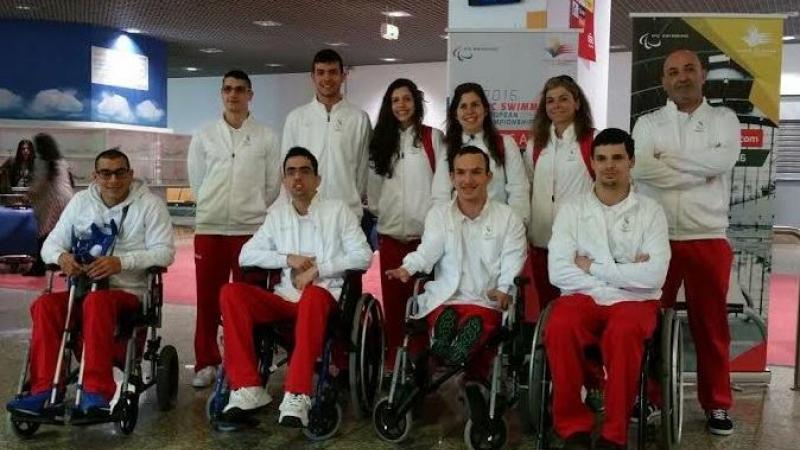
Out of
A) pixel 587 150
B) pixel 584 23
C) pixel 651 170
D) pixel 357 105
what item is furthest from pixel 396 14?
pixel 651 170

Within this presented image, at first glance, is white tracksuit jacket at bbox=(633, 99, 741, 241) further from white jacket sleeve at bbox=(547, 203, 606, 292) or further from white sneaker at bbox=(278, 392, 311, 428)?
white sneaker at bbox=(278, 392, 311, 428)

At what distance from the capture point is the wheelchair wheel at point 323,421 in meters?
3.22

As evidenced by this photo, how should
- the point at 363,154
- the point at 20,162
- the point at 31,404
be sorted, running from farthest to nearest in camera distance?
the point at 20,162 → the point at 363,154 → the point at 31,404

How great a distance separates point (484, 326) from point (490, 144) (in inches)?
36.9

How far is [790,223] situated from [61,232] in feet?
38.9

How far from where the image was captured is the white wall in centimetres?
1527

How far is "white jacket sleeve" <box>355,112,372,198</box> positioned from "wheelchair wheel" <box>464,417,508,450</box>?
1.46 meters

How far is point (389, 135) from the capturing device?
396cm

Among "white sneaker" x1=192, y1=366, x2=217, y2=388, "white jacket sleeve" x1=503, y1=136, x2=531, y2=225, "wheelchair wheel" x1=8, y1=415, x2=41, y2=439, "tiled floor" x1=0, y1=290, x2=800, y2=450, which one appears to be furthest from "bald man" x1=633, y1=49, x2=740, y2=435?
"wheelchair wheel" x1=8, y1=415, x2=41, y2=439

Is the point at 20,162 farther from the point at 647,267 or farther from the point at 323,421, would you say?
the point at 647,267

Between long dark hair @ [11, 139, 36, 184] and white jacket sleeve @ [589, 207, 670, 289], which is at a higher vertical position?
long dark hair @ [11, 139, 36, 184]

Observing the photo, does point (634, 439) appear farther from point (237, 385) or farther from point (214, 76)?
point (214, 76)

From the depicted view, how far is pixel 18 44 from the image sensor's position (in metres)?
11.5

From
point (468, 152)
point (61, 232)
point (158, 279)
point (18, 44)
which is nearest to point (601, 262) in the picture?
point (468, 152)
